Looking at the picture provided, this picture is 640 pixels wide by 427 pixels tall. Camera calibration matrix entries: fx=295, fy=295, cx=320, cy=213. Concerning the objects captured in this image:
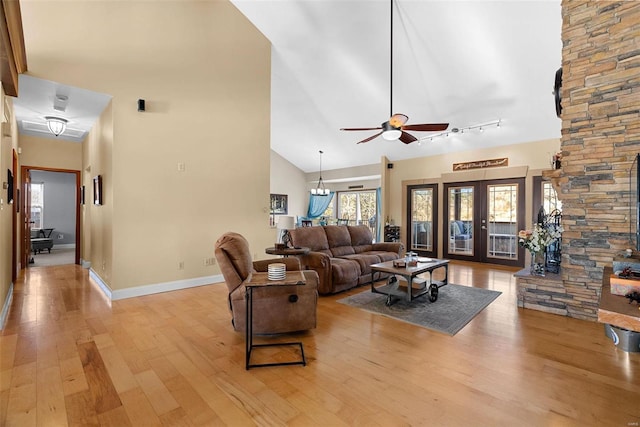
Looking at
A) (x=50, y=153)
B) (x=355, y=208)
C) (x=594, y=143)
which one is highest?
(x=50, y=153)

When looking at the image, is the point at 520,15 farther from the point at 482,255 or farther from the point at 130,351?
the point at 130,351

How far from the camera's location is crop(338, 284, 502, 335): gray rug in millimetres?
3307

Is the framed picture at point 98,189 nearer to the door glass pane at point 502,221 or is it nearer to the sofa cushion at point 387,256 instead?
the sofa cushion at point 387,256

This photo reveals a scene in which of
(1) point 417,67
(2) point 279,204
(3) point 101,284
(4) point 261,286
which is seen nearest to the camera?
(4) point 261,286

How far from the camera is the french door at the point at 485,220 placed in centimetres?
661

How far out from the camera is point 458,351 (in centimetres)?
264

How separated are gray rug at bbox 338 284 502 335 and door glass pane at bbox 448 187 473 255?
2.90 m

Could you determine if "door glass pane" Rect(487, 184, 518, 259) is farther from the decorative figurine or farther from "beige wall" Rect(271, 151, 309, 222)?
"beige wall" Rect(271, 151, 309, 222)

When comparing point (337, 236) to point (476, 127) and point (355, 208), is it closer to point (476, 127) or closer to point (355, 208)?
point (476, 127)

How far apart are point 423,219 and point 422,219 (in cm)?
3

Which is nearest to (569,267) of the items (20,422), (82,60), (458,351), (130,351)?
(458,351)

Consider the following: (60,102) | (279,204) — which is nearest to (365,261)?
(60,102)

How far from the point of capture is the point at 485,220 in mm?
7027

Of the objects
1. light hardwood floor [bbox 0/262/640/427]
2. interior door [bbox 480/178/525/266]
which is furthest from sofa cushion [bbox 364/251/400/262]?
interior door [bbox 480/178/525/266]
